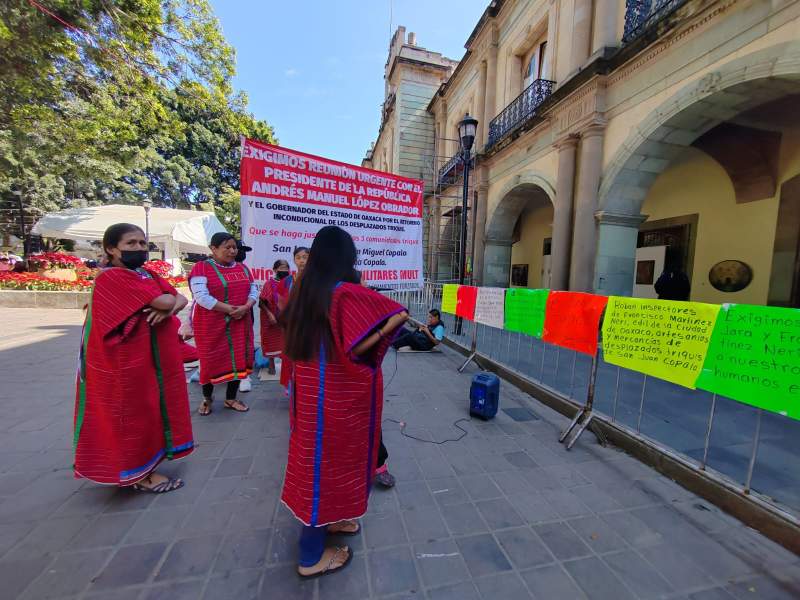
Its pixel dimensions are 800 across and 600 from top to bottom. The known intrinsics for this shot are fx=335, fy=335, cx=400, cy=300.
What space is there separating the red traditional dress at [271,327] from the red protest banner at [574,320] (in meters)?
3.32

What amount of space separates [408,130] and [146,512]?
18098 millimetres

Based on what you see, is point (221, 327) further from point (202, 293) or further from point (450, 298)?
point (450, 298)

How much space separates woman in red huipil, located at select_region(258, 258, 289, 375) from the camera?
414 cm

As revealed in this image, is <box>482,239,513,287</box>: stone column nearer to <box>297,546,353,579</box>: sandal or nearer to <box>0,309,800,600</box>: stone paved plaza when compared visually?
<box>0,309,800,600</box>: stone paved plaza

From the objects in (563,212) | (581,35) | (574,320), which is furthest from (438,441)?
(581,35)

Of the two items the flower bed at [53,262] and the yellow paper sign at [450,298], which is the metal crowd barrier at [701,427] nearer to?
the yellow paper sign at [450,298]

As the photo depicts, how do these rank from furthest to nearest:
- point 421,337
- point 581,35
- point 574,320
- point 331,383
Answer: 1. point 581,35
2. point 574,320
3. point 421,337
4. point 331,383

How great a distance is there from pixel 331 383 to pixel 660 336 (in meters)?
2.73

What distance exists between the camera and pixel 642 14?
603cm

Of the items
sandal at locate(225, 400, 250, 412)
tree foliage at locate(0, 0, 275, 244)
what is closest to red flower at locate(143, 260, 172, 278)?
tree foliage at locate(0, 0, 275, 244)

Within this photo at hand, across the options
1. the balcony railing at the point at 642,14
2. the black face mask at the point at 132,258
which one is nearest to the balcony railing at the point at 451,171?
the balcony railing at the point at 642,14

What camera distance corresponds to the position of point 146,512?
216 centimetres

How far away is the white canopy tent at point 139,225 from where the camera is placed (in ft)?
39.8

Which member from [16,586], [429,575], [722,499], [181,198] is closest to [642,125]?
[722,499]
